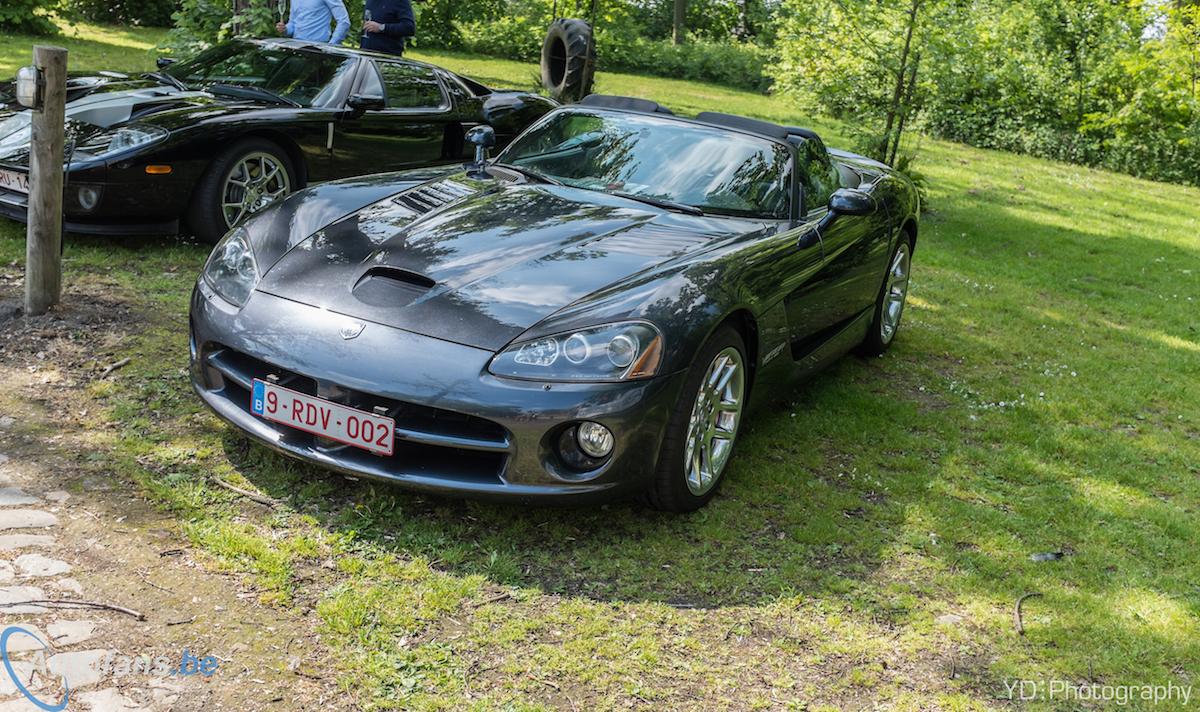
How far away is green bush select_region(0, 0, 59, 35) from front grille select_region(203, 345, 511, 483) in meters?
15.1

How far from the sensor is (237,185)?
21.9 ft

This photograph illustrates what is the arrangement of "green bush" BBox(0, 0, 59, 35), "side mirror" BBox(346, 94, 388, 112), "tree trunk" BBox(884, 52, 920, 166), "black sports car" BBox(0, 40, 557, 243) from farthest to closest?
"green bush" BBox(0, 0, 59, 35), "tree trunk" BBox(884, 52, 920, 166), "side mirror" BBox(346, 94, 388, 112), "black sports car" BBox(0, 40, 557, 243)

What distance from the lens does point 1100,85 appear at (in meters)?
18.6

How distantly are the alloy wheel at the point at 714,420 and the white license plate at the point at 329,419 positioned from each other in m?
1.04

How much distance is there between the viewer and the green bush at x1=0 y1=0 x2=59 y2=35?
1584 cm

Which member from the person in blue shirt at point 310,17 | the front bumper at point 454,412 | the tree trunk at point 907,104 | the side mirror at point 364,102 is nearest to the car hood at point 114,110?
the side mirror at point 364,102

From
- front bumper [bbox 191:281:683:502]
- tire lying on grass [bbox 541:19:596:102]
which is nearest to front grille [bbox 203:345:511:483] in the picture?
front bumper [bbox 191:281:683:502]

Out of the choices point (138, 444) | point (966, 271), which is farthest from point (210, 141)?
point (966, 271)

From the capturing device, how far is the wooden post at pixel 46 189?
4.81 meters

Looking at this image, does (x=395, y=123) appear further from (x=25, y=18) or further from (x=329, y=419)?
(x=25, y=18)

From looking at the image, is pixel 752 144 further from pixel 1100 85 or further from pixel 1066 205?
pixel 1100 85

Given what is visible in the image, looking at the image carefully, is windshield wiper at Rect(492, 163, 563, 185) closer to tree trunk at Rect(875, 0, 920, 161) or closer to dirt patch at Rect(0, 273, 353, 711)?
dirt patch at Rect(0, 273, 353, 711)

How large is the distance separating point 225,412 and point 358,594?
0.92 metres

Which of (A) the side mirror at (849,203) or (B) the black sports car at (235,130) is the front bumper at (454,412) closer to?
(A) the side mirror at (849,203)
